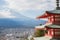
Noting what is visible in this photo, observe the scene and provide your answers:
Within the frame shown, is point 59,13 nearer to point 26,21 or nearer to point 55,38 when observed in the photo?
point 55,38

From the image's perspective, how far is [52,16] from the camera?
1603 cm

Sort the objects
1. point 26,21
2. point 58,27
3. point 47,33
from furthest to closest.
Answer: point 26,21, point 47,33, point 58,27

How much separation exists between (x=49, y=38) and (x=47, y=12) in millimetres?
1782

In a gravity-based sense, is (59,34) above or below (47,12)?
below

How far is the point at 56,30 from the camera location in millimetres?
15578

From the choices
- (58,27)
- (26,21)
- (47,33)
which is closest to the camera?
(58,27)

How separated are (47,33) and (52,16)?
1.53 m

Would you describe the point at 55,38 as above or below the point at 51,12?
below

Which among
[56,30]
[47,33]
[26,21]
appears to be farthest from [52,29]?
[26,21]

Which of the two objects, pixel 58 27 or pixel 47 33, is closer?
pixel 58 27

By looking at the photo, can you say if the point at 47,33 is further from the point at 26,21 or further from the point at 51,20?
the point at 26,21

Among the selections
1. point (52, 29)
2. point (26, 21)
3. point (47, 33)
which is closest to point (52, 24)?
point (52, 29)

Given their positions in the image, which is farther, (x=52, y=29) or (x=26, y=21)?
(x=26, y=21)

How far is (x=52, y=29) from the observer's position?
51.3 feet
